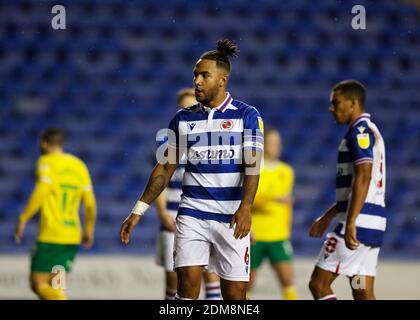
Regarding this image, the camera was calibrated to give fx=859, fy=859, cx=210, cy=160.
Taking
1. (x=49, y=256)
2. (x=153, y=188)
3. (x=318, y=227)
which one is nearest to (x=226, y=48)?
(x=153, y=188)

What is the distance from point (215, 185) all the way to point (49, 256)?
2.71m

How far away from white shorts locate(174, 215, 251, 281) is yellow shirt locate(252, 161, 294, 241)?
3.41 metres

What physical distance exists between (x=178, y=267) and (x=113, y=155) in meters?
7.97

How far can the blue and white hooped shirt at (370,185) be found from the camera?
205 inches

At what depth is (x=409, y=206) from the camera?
11953mm

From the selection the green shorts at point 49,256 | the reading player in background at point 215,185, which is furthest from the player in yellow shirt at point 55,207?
the reading player in background at point 215,185

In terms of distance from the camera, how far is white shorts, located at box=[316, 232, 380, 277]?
5211mm

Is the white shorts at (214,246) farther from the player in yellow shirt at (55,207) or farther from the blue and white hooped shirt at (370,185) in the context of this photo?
the player in yellow shirt at (55,207)

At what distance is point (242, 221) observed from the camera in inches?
172

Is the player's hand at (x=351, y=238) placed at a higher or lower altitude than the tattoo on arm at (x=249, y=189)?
lower

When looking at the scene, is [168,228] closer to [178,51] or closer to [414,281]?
[414,281]

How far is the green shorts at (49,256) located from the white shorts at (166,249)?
2.87 feet

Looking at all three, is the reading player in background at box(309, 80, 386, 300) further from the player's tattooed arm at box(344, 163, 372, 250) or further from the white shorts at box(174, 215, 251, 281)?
the white shorts at box(174, 215, 251, 281)

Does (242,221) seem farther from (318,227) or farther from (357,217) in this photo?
(318,227)
